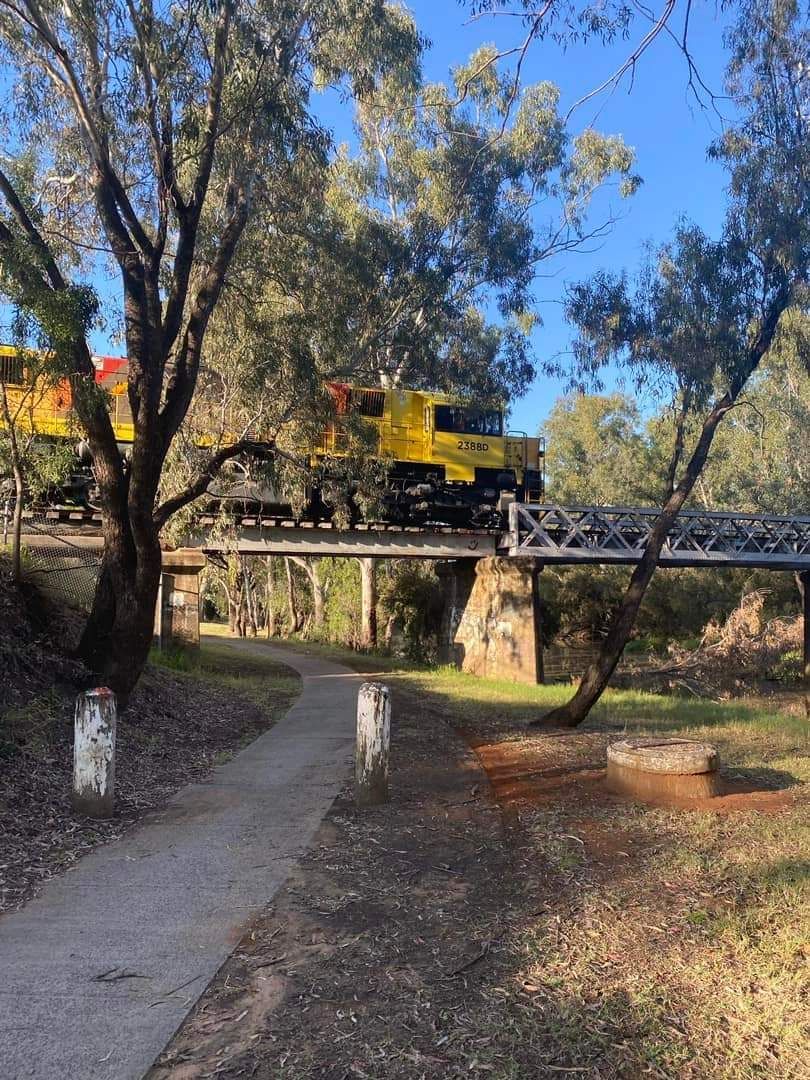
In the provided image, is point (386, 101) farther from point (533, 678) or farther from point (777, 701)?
point (777, 701)

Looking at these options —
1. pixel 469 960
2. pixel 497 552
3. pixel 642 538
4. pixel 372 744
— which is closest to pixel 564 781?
pixel 372 744

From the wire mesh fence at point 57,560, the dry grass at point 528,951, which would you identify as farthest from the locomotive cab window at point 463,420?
the dry grass at point 528,951

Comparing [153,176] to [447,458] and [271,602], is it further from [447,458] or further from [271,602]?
[271,602]

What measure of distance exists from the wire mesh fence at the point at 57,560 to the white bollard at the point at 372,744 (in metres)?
6.10

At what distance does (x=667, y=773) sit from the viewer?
6945 mm

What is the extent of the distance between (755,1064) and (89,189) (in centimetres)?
1081

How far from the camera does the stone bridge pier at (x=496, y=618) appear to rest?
871 inches

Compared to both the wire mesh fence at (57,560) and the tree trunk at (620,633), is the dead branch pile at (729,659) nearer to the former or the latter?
the tree trunk at (620,633)

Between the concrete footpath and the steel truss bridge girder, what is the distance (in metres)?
15.0

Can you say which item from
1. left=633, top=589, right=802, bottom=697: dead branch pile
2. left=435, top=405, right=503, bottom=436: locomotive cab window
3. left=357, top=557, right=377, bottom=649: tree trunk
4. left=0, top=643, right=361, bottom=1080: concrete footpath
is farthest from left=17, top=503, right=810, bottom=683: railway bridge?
left=0, top=643, right=361, bottom=1080: concrete footpath

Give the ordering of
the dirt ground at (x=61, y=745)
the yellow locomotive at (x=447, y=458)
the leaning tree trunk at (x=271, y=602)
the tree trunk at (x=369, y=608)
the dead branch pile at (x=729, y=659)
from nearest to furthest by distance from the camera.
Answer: the dirt ground at (x=61, y=745)
the yellow locomotive at (x=447, y=458)
the dead branch pile at (x=729, y=659)
the tree trunk at (x=369, y=608)
the leaning tree trunk at (x=271, y=602)

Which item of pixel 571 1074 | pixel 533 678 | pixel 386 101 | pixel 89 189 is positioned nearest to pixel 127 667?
pixel 89 189

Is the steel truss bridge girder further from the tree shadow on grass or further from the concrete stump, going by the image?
the concrete stump

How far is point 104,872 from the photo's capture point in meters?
5.06
